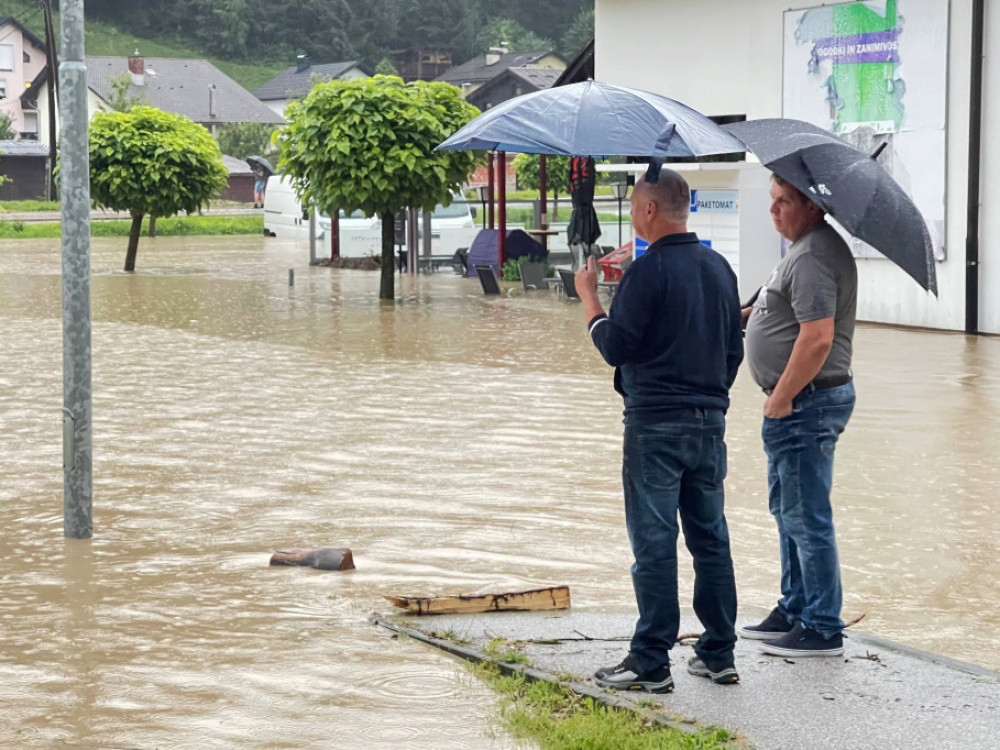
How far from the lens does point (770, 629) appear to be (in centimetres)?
554

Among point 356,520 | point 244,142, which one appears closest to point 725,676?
point 356,520

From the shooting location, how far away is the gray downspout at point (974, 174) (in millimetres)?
16969

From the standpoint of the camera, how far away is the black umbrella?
Result: 6954 centimetres

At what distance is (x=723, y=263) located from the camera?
498 cm

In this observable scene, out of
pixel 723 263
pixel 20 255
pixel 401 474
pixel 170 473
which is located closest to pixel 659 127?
pixel 723 263

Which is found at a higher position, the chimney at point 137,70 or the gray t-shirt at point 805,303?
the chimney at point 137,70

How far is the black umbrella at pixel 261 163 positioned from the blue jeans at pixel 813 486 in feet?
202

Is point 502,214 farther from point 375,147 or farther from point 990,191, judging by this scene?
point 990,191

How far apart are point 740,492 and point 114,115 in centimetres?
2304

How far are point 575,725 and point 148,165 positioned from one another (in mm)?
25253

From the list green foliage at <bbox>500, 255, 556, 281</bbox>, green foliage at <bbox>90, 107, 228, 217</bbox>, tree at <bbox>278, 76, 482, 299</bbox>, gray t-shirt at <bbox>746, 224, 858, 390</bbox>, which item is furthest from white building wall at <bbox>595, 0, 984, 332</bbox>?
gray t-shirt at <bbox>746, 224, 858, 390</bbox>

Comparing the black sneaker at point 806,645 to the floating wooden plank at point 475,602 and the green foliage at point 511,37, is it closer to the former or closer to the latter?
the floating wooden plank at point 475,602

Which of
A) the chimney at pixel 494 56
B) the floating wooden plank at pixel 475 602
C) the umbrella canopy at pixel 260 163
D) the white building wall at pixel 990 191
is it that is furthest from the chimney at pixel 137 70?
the floating wooden plank at pixel 475 602

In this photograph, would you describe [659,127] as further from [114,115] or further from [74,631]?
[114,115]
